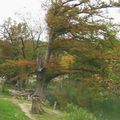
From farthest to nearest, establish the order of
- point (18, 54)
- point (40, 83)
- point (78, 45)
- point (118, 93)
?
point (18, 54) < point (118, 93) < point (40, 83) < point (78, 45)

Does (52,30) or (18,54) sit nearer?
(52,30)

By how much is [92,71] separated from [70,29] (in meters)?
4.55

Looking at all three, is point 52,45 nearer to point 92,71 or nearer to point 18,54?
point 92,71

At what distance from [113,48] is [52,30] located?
5.76m

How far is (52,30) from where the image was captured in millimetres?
35875

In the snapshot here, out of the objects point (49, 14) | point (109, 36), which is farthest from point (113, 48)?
point (49, 14)

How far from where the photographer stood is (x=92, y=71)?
121ft

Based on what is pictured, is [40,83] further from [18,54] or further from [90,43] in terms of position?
[18,54]

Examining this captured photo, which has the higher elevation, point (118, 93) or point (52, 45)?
point (52, 45)

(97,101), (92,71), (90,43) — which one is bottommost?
(97,101)

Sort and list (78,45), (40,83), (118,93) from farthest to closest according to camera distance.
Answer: (118,93)
(40,83)
(78,45)

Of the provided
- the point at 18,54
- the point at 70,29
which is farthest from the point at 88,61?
the point at 18,54

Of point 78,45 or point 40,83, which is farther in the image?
point 40,83

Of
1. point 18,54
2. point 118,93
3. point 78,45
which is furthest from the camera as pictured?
point 18,54
